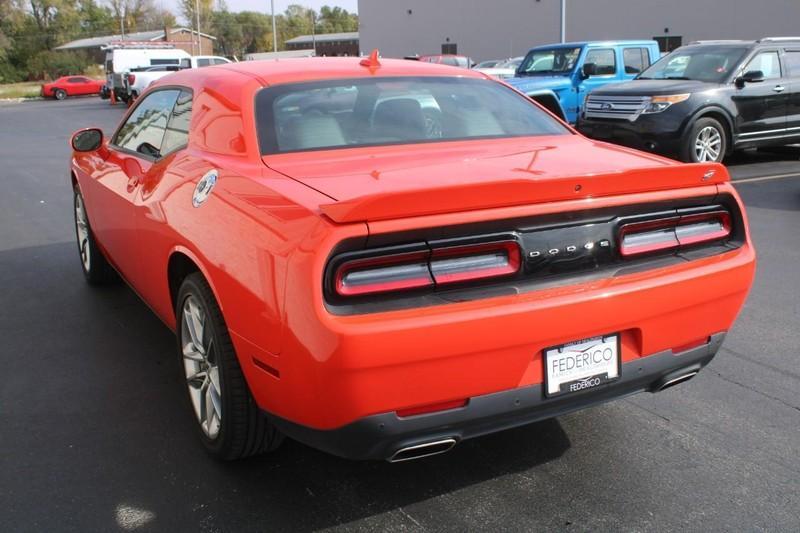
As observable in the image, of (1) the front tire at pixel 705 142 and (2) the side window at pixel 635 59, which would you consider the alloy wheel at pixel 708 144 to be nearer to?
(1) the front tire at pixel 705 142

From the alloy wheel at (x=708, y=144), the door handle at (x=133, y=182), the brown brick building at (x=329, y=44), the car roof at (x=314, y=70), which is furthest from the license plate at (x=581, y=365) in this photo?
the brown brick building at (x=329, y=44)

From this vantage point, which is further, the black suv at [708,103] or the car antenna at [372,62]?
the black suv at [708,103]

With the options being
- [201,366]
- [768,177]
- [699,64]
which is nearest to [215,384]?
[201,366]

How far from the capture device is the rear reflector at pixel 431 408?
Answer: 245 cm

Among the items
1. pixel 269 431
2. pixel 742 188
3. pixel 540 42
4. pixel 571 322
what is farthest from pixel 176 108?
pixel 540 42

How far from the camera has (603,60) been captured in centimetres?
1422

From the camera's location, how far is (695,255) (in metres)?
2.95

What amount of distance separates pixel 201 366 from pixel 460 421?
4.27 ft

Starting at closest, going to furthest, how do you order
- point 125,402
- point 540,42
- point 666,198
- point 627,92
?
point 666,198 → point 125,402 → point 627,92 → point 540,42

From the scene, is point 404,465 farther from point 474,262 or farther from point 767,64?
point 767,64

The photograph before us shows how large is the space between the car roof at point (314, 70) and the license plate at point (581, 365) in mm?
1852

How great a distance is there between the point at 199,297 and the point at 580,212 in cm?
148

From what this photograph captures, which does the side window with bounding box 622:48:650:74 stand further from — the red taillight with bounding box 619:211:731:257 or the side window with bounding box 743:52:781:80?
the red taillight with bounding box 619:211:731:257

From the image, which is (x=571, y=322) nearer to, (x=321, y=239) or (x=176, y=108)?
(x=321, y=239)
